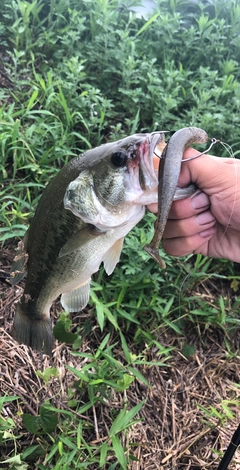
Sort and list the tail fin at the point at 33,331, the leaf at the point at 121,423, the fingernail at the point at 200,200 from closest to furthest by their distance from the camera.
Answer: the fingernail at the point at 200,200 < the tail fin at the point at 33,331 < the leaf at the point at 121,423

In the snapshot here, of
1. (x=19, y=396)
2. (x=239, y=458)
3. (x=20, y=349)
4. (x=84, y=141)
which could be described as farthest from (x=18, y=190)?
(x=239, y=458)

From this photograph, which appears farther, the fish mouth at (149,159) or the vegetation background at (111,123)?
the vegetation background at (111,123)

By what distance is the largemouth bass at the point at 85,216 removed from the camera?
1432mm

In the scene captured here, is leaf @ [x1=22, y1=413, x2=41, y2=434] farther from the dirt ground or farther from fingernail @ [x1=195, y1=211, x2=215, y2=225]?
fingernail @ [x1=195, y1=211, x2=215, y2=225]

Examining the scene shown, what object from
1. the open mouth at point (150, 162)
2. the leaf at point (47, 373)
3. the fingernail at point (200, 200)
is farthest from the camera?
the leaf at point (47, 373)

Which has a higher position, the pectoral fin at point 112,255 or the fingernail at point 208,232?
the pectoral fin at point 112,255

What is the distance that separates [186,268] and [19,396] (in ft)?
4.29

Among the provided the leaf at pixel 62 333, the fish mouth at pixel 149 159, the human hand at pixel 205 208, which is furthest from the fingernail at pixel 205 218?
the leaf at pixel 62 333

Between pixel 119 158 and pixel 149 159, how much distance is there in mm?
105

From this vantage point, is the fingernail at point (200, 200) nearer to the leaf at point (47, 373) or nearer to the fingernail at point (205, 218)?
the fingernail at point (205, 218)

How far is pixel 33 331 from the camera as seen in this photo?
192 cm

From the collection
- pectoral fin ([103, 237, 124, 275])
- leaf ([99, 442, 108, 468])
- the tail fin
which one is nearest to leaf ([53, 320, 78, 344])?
the tail fin

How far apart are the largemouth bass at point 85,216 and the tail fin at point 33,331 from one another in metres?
0.13

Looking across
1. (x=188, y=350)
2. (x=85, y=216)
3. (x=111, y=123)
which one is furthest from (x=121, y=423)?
(x=111, y=123)
